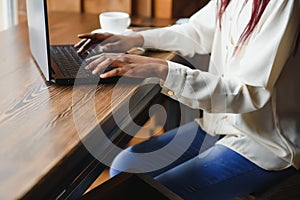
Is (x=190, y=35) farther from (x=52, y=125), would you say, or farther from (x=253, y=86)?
(x=52, y=125)

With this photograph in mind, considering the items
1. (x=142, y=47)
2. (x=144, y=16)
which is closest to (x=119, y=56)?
(x=142, y=47)

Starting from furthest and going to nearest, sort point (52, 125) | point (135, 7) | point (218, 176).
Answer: point (135, 7)
point (218, 176)
point (52, 125)

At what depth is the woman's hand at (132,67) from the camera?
1050 mm

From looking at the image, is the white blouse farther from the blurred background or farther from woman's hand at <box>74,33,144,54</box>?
the blurred background

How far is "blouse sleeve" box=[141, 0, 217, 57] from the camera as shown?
1.37 metres

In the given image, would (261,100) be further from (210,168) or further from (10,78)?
(10,78)

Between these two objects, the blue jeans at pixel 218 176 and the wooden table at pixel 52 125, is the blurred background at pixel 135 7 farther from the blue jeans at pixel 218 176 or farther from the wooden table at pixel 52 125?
the blue jeans at pixel 218 176

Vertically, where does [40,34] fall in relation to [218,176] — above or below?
above

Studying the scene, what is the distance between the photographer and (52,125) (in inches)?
35.4

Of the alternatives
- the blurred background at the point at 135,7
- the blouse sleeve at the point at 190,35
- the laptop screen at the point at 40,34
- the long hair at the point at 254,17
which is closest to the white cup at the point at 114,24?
the blouse sleeve at the point at 190,35

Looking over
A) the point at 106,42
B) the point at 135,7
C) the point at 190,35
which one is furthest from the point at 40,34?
the point at 135,7

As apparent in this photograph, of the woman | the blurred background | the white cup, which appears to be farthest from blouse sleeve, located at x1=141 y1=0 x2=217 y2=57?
the blurred background

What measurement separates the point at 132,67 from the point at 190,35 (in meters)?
0.40

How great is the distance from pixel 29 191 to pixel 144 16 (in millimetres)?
1316
